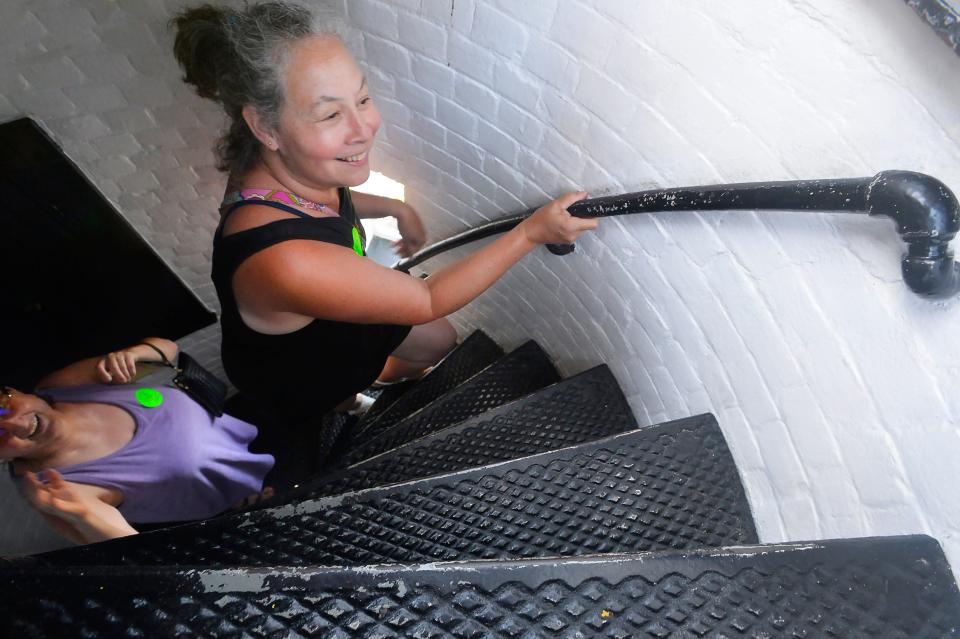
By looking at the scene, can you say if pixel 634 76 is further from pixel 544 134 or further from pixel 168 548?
pixel 168 548

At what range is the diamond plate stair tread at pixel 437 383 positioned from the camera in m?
3.06

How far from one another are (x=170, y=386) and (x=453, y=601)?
1606 mm

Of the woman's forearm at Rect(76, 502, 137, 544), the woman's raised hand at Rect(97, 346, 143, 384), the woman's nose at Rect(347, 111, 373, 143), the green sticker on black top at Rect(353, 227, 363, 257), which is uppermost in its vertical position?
the woman's nose at Rect(347, 111, 373, 143)

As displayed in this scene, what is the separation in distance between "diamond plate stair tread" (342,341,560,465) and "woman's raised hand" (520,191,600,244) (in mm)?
871

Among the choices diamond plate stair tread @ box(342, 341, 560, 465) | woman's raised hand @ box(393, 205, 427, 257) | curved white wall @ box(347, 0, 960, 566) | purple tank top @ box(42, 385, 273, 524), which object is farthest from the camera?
woman's raised hand @ box(393, 205, 427, 257)

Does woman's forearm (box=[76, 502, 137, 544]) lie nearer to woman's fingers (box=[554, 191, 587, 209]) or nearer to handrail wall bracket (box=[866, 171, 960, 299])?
woman's fingers (box=[554, 191, 587, 209])

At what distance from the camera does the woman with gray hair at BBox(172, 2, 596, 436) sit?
1.42 metres

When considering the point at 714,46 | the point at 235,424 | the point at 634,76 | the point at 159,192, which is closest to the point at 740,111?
the point at 714,46

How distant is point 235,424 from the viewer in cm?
234

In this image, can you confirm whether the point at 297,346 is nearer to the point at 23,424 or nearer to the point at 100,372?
the point at 100,372

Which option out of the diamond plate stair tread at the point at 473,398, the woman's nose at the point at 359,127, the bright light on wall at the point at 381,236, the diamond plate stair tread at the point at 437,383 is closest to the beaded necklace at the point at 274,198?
the woman's nose at the point at 359,127

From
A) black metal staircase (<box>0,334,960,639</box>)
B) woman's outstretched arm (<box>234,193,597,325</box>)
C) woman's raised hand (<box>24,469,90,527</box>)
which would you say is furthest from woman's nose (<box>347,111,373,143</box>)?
woman's raised hand (<box>24,469,90,527</box>)

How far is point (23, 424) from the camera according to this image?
1.44m

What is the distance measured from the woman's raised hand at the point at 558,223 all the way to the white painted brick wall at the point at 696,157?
0.11 meters
